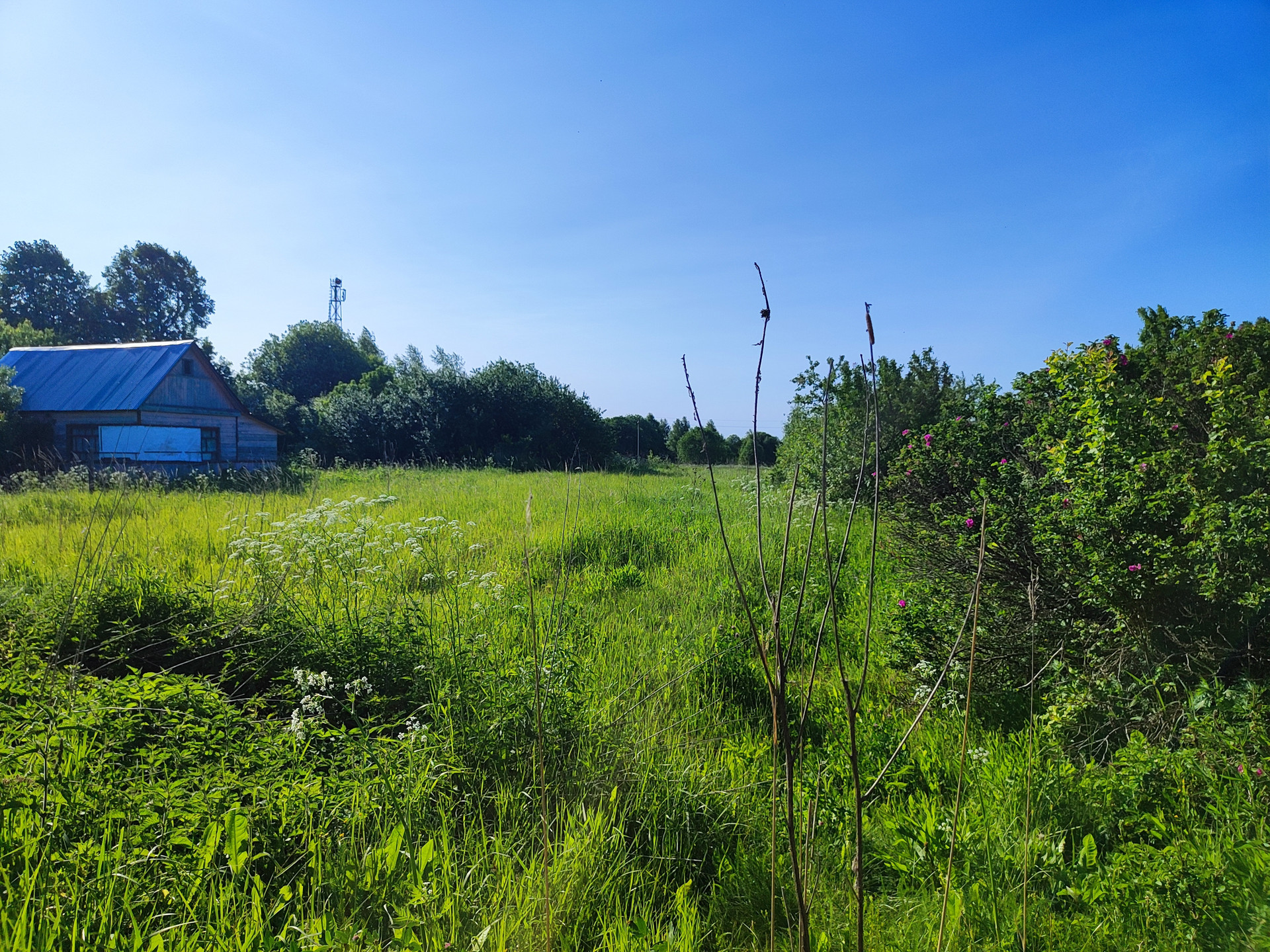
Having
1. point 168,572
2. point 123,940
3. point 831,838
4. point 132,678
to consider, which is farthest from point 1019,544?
point 168,572

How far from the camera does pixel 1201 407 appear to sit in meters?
3.39

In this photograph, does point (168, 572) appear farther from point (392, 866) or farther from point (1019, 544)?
point (1019, 544)

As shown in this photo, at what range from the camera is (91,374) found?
768 inches

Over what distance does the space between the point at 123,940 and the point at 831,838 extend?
2.14 meters

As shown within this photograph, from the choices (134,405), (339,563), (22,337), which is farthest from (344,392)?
(339,563)

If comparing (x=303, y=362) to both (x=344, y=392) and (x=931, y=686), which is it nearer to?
(x=344, y=392)

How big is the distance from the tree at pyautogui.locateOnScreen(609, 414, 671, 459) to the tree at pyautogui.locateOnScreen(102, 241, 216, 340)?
36.6 meters

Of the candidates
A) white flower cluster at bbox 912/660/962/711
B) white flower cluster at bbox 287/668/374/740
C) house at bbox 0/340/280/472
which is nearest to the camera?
white flower cluster at bbox 287/668/374/740

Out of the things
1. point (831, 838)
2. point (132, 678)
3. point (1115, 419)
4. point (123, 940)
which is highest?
point (1115, 419)

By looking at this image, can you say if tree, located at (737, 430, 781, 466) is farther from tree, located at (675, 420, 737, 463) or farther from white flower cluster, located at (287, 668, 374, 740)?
white flower cluster, located at (287, 668, 374, 740)

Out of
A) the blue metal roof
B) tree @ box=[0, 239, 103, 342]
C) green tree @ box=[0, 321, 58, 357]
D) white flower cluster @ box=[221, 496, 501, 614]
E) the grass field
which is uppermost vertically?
tree @ box=[0, 239, 103, 342]

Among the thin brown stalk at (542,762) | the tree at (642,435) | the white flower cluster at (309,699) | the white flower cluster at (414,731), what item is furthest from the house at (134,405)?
the thin brown stalk at (542,762)

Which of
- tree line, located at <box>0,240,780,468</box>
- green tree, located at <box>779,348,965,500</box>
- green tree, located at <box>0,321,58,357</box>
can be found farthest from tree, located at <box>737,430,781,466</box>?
green tree, located at <box>0,321,58,357</box>

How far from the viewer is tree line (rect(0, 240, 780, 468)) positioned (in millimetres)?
25828
